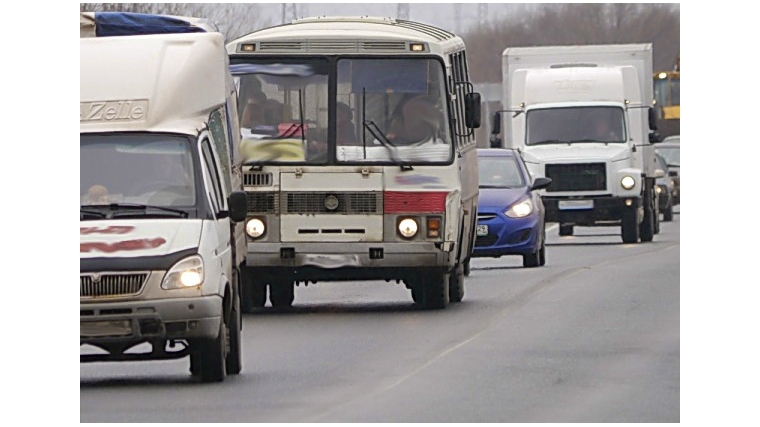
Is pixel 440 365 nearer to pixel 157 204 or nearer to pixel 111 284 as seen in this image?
pixel 157 204

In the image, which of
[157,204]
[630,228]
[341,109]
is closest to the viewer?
[157,204]

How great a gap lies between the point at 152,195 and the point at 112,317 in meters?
1.37

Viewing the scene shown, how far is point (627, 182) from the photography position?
35656 millimetres

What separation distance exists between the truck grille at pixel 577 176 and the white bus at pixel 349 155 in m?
15.0

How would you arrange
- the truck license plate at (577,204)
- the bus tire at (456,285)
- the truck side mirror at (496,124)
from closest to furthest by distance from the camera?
the bus tire at (456,285), the truck side mirror at (496,124), the truck license plate at (577,204)

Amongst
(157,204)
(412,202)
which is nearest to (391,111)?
(412,202)

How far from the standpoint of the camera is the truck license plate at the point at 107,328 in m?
12.9

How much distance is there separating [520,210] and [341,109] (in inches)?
307

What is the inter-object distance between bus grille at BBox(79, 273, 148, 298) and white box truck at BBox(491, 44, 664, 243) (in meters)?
22.2

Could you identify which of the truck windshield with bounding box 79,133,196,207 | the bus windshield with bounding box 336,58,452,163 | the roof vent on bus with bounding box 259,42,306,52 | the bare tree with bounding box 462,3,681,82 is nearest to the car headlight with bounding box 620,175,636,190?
the bus windshield with bounding box 336,58,452,163

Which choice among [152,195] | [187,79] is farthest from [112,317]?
[187,79]

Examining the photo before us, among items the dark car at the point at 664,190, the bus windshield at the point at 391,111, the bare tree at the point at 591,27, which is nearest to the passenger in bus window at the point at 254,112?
the bus windshield at the point at 391,111

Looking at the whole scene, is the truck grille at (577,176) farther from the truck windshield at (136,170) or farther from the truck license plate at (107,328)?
the truck license plate at (107,328)

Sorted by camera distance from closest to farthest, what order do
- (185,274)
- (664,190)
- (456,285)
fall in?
(185,274), (456,285), (664,190)
